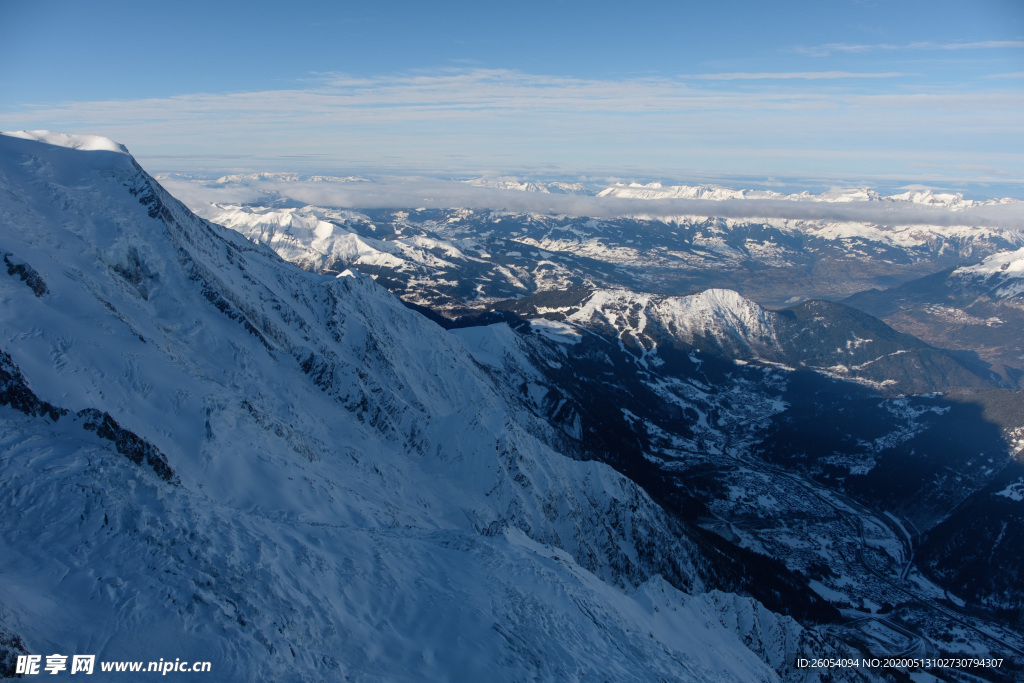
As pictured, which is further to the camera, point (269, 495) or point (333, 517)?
point (333, 517)

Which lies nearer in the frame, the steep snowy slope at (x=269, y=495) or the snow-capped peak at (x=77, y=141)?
the steep snowy slope at (x=269, y=495)

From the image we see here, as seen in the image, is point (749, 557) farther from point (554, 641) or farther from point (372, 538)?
point (372, 538)

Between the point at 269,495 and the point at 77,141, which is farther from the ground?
the point at 77,141

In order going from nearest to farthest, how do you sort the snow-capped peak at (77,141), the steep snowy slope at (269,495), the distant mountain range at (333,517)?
the steep snowy slope at (269,495) → the distant mountain range at (333,517) → the snow-capped peak at (77,141)

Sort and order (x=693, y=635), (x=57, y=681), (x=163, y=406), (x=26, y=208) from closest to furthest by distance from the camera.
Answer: (x=57, y=681), (x=163, y=406), (x=693, y=635), (x=26, y=208)

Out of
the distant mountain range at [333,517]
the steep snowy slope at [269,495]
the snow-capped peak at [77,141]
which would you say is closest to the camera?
the steep snowy slope at [269,495]

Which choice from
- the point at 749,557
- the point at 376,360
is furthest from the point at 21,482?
the point at 749,557

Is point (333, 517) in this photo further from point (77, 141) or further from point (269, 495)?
point (77, 141)

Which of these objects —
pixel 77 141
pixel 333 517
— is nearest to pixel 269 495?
pixel 333 517

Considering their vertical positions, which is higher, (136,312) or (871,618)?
(136,312)
